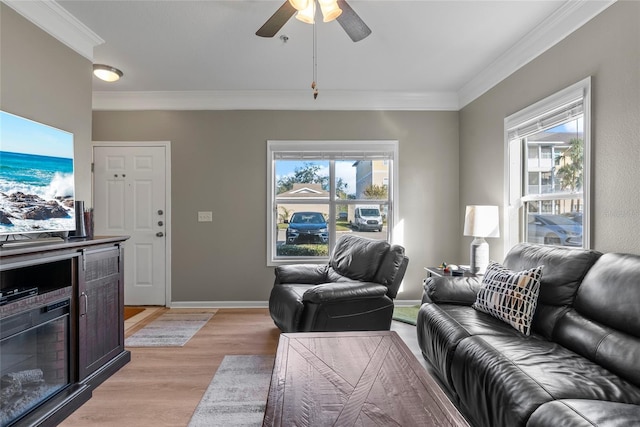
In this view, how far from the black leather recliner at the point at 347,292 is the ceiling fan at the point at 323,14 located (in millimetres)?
1746

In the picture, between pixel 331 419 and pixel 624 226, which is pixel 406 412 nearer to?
pixel 331 419

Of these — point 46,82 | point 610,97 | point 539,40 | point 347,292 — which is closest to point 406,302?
point 347,292

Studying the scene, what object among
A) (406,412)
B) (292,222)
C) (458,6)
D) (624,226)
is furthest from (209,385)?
(458,6)

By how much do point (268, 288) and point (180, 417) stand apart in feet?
7.06

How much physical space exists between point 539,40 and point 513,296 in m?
2.08

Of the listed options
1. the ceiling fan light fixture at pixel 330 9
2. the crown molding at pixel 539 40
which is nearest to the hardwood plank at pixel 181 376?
the ceiling fan light fixture at pixel 330 9

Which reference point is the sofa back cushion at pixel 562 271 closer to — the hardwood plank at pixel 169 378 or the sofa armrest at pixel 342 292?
the sofa armrest at pixel 342 292

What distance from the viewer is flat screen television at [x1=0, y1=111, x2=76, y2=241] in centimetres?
179

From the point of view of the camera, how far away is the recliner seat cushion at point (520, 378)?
1234mm

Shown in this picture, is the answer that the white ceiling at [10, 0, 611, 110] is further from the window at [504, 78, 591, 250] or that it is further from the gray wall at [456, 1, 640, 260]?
the window at [504, 78, 591, 250]

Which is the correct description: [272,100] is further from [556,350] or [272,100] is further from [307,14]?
[556,350]

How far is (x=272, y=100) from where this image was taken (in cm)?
389

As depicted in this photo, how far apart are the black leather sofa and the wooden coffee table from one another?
31cm

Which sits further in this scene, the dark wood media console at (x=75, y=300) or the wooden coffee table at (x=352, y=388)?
the dark wood media console at (x=75, y=300)
